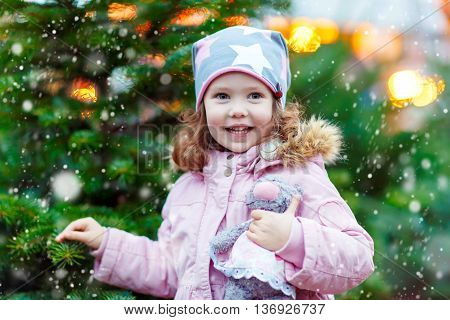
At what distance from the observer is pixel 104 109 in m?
1.69

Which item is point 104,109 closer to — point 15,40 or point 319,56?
point 15,40

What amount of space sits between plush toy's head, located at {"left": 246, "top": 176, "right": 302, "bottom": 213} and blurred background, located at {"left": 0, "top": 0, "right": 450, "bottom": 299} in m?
0.41

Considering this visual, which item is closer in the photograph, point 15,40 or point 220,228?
point 220,228

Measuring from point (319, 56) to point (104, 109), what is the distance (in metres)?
0.60

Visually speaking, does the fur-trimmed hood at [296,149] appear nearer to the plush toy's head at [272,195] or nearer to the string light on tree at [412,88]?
the plush toy's head at [272,195]

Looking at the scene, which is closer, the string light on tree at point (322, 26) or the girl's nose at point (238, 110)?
the girl's nose at point (238, 110)

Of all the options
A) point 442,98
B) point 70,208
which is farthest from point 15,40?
point 442,98

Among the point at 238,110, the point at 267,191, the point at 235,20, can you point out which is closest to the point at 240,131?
the point at 238,110

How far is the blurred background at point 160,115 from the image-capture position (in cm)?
164

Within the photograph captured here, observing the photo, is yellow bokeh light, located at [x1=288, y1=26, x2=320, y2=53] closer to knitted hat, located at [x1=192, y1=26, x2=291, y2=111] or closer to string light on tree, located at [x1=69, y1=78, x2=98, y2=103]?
knitted hat, located at [x1=192, y1=26, x2=291, y2=111]

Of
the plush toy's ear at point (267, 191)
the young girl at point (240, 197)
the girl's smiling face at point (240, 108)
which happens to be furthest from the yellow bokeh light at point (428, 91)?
the plush toy's ear at point (267, 191)

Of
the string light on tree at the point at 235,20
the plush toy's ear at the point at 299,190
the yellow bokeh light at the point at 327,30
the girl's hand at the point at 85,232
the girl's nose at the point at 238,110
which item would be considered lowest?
the girl's hand at the point at 85,232

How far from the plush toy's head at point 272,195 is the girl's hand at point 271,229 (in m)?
0.02
